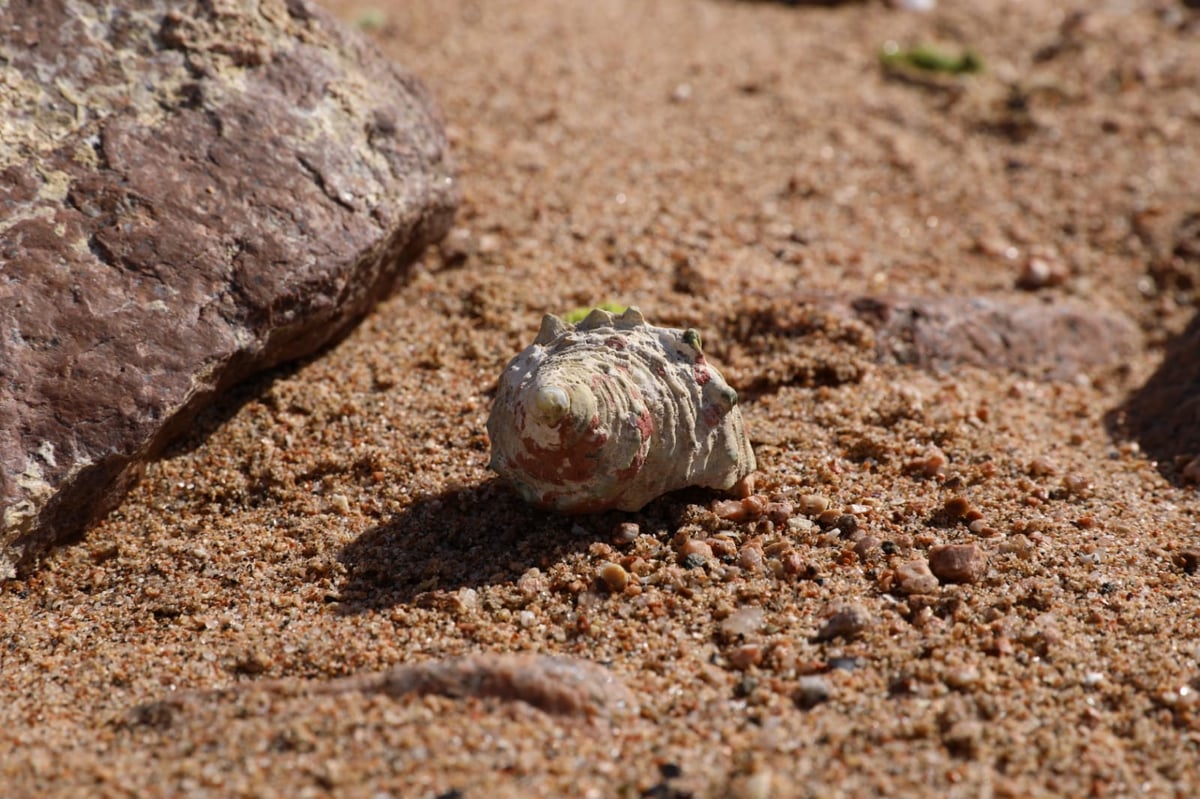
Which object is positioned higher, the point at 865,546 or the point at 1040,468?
the point at 1040,468

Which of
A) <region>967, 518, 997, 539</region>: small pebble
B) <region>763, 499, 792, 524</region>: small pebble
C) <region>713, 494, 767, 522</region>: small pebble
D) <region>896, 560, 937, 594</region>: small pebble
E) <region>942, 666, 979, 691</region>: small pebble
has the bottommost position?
<region>713, 494, 767, 522</region>: small pebble

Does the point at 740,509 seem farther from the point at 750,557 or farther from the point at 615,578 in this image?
the point at 615,578

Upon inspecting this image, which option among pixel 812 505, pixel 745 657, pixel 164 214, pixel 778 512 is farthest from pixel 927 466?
pixel 164 214

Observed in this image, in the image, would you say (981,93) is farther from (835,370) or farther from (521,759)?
(521,759)

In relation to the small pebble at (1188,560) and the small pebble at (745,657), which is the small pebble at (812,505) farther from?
the small pebble at (1188,560)

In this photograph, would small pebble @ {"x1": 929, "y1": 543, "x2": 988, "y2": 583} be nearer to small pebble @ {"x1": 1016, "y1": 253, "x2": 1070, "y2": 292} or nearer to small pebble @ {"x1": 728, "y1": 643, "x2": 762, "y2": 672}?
small pebble @ {"x1": 728, "y1": 643, "x2": 762, "y2": 672}

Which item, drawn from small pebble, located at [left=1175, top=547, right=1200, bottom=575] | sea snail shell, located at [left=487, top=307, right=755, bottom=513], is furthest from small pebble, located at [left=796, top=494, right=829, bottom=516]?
small pebble, located at [left=1175, top=547, right=1200, bottom=575]
